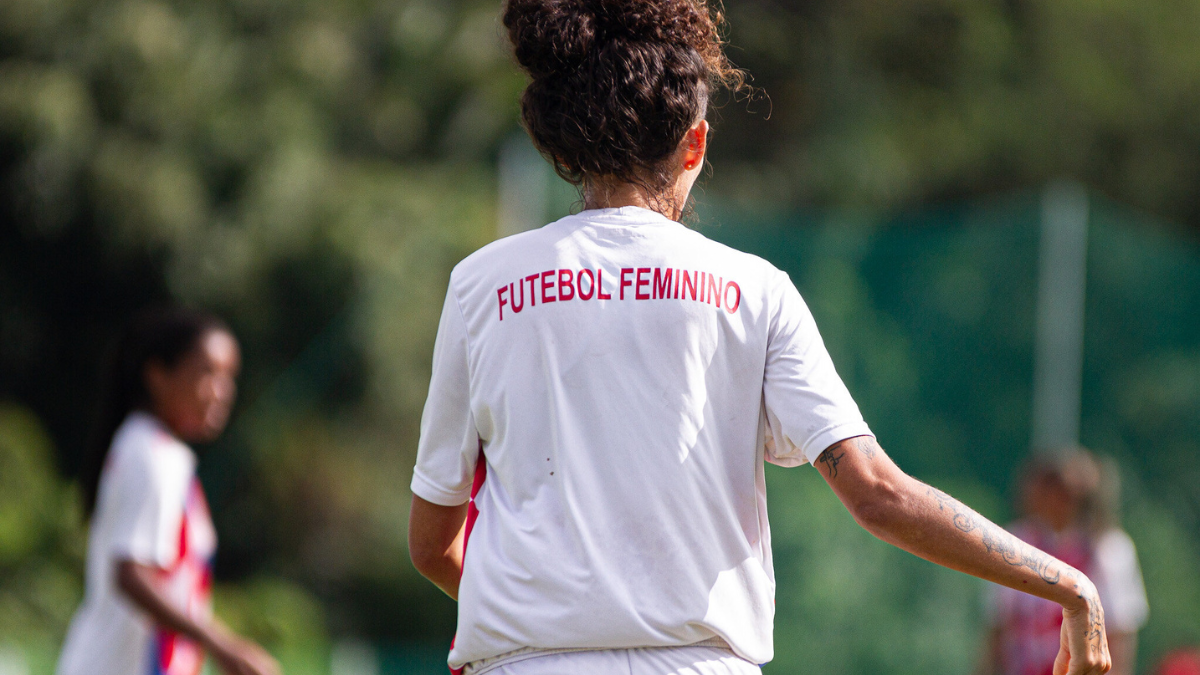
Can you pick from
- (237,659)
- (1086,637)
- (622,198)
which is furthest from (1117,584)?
(622,198)

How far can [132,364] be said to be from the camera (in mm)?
4035

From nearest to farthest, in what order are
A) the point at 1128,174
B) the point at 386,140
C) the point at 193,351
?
1. the point at 193,351
2. the point at 386,140
3. the point at 1128,174

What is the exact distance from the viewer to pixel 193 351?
4031mm

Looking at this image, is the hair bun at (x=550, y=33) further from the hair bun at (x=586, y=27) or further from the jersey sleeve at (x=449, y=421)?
the jersey sleeve at (x=449, y=421)

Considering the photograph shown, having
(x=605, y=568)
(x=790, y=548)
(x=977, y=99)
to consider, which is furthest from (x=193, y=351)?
(x=977, y=99)

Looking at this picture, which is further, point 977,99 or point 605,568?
point 977,99

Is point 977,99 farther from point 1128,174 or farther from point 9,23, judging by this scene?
point 9,23

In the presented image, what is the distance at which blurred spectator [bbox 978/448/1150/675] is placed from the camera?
5.11m

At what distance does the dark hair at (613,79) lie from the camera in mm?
1778

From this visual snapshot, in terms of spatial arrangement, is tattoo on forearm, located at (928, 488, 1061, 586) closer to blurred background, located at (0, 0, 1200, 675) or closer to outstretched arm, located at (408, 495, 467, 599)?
outstretched arm, located at (408, 495, 467, 599)

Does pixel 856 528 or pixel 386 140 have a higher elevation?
pixel 386 140

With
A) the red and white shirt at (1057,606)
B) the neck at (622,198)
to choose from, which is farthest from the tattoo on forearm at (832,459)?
the red and white shirt at (1057,606)

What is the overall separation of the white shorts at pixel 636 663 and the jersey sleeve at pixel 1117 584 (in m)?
3.86

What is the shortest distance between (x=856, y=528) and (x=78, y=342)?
7.53 m
